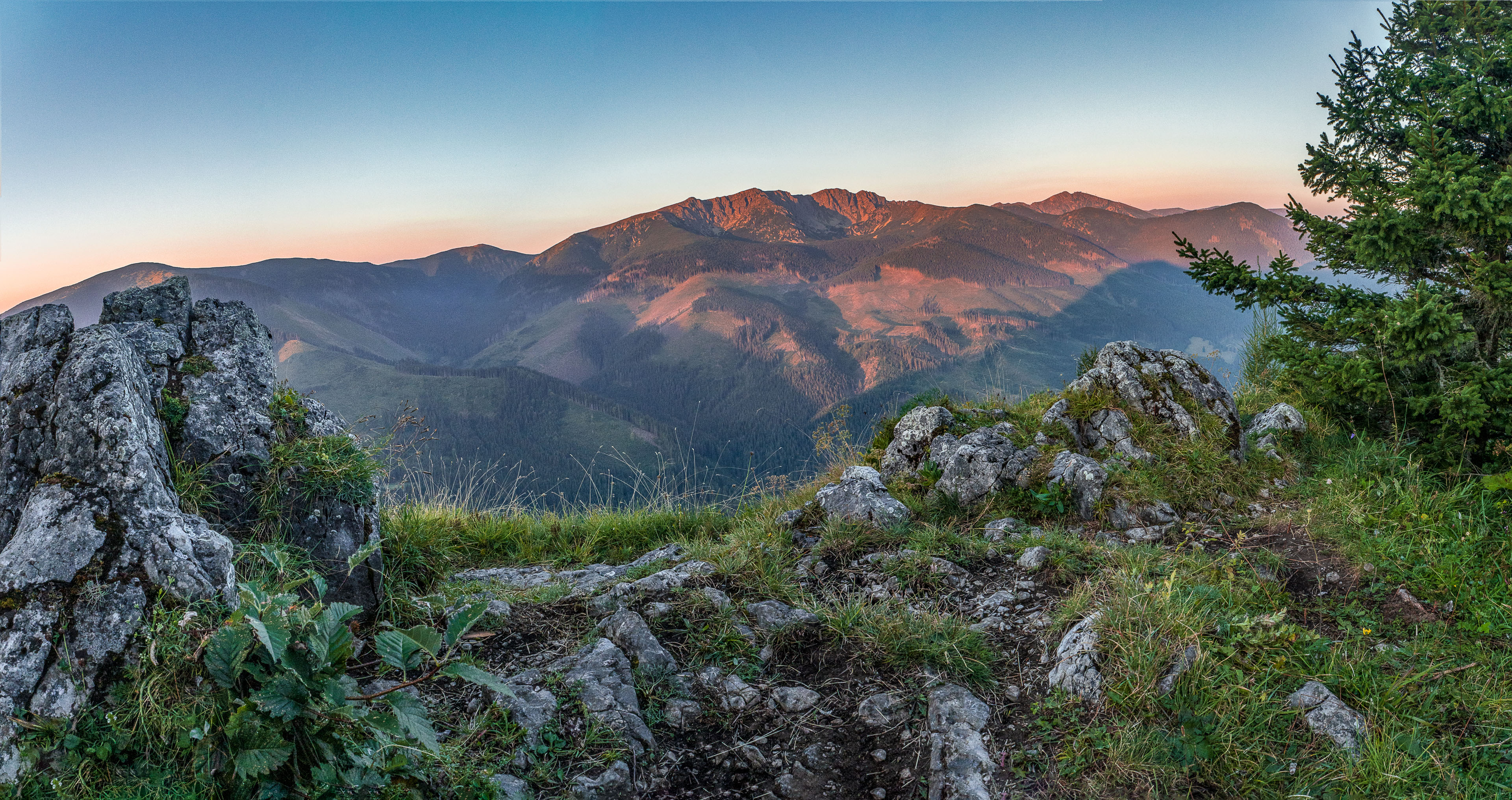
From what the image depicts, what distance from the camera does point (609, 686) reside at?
394 cm

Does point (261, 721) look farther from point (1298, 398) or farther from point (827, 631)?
point (1298, 398)

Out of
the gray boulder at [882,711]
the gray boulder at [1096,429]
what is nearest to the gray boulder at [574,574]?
the gray boulder at [882,711]

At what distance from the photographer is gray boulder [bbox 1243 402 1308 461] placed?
7324 mm

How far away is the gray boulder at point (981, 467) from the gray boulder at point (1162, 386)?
1.58m

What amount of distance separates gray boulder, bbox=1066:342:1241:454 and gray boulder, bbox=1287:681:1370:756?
176 inches

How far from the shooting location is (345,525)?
4715 millimetres

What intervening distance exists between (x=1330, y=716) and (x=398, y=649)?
4.15 metres

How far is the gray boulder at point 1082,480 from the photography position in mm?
6539

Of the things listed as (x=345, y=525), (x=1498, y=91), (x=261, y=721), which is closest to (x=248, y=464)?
(x=345, y=525)

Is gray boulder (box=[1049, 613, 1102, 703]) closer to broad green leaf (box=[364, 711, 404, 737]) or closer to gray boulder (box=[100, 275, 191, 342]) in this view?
broad green leaf (box=[364, 711, 404, 737])

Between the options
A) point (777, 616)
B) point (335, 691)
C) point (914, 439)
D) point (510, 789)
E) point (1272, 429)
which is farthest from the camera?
point (914, 439)

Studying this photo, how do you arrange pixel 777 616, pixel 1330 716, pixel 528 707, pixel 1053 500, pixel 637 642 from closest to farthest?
pixel 1330 716
pixel 528 707
pixel 637 642
pixel 777 616
pixel 1053 500

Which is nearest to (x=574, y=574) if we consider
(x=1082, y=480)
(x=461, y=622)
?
(x=461, y=622)

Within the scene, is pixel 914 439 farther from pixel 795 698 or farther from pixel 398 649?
pixel 398 649
